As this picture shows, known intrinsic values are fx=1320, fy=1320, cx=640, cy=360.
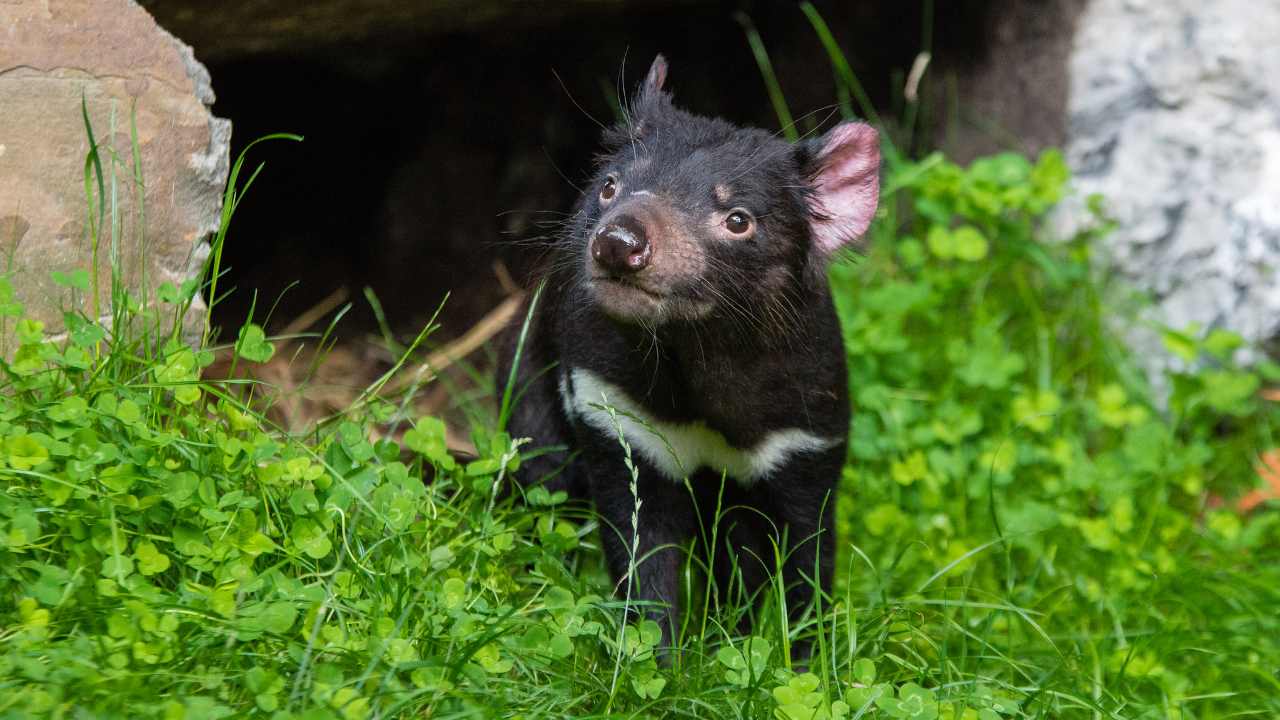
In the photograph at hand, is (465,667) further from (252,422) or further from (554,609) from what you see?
(252,422)

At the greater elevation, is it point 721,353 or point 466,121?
point 721,353

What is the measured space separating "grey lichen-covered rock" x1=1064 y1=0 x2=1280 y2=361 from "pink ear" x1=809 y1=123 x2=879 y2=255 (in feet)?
6.49

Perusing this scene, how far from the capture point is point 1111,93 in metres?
4.83

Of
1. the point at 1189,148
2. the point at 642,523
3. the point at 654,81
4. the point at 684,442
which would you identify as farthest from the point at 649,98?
the point at 1189,148

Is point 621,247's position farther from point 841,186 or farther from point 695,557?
point 695,557

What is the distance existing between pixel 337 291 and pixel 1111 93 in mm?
3091

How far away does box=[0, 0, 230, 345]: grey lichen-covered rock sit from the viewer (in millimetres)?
3008

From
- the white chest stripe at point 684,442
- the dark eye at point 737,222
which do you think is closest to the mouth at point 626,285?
the dark eye at point 737,222

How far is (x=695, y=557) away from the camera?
316 cm

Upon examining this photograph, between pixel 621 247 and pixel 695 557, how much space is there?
2.79ft

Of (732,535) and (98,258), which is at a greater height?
(98,258)

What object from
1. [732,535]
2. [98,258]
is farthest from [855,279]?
[98,258]

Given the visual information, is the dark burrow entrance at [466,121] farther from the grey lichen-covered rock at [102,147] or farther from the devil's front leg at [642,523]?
the devil's front leg at [642,523]

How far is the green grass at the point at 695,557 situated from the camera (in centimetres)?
240
